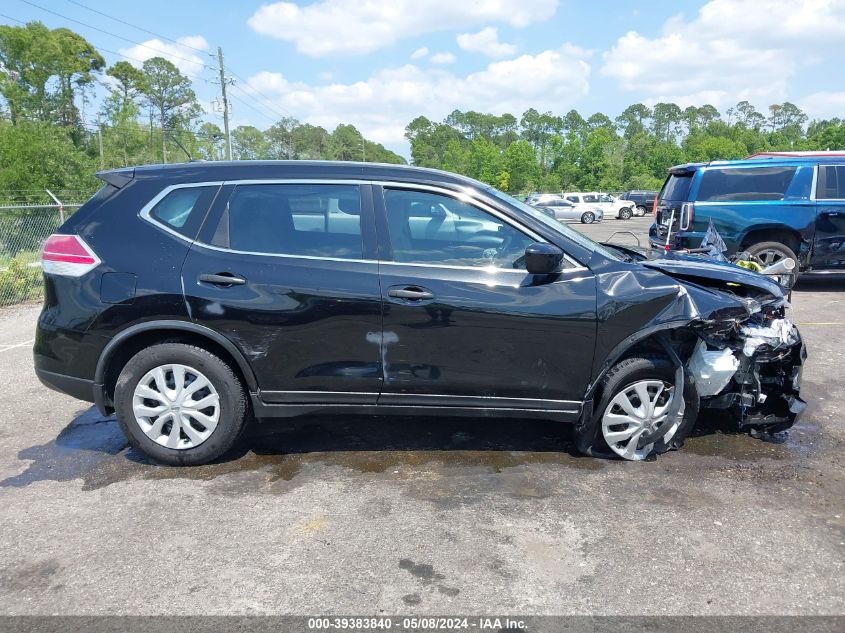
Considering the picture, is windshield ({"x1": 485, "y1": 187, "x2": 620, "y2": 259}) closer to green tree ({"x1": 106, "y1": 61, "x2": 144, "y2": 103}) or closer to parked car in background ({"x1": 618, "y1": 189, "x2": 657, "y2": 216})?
parked car in background ({"x1": 618, "y1": 189, "x2": 657, "y2": 216})

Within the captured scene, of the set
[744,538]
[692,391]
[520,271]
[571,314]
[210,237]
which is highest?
[210,237]

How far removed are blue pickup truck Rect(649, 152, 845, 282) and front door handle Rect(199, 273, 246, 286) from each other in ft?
24.3

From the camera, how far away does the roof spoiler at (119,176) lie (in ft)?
13.1

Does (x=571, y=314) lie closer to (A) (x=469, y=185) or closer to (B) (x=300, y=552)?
(A) (x=469, y=185)

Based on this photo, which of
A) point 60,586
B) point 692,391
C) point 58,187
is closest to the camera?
point 60,586

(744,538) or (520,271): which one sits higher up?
(520,271)

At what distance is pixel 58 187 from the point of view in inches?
1371

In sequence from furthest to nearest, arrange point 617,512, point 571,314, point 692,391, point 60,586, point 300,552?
point 692,391, point 571,314, point 617,512, point 300,552, point 60,586

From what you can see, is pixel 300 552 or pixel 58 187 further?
pixel 58 187

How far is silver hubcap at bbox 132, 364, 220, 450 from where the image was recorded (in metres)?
3.86

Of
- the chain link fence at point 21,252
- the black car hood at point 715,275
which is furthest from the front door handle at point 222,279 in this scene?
the chain link fence at point 21,252

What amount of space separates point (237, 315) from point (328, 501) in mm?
1204

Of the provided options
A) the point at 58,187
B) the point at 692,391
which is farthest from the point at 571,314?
the point at 58,187

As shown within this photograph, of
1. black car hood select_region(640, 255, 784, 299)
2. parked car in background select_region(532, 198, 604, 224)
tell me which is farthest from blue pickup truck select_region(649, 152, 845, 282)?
parked car in background select_region(532, 198, 604, 224)
